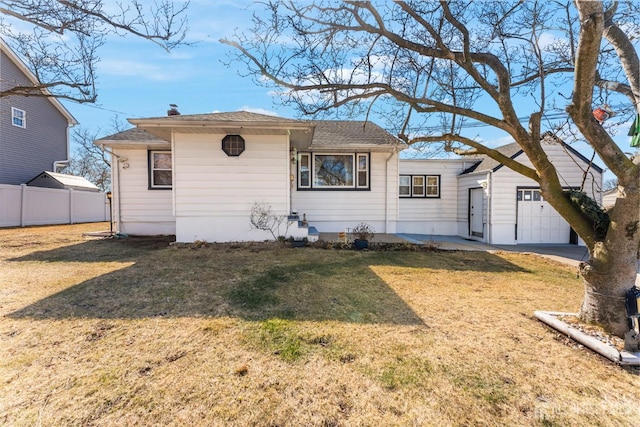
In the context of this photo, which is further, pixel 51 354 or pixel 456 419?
pixel 51 354

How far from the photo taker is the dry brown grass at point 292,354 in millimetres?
2096

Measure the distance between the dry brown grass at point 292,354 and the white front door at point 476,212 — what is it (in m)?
6.44

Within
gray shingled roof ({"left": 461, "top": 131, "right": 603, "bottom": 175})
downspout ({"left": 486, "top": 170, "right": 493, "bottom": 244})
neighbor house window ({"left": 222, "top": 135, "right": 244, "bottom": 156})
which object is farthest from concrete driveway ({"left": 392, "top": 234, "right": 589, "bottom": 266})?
neighbor house window ({"left": 222, "top": 135, "right": 244, "bottom": 156})

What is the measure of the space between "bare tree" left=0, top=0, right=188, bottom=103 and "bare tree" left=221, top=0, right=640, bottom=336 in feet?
8.47

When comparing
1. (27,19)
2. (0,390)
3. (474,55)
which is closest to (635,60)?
(474,55)

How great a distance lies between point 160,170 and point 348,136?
7046 millimetres

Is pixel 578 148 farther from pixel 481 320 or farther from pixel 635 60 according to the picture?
pixel 481 320

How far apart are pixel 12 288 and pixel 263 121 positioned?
589 cm

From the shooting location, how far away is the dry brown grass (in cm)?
210

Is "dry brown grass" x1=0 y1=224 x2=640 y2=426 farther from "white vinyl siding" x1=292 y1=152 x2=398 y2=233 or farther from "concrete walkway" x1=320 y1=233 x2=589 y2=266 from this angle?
"white vinyl siding" x1=292 y1=152 x2=398 y2=233

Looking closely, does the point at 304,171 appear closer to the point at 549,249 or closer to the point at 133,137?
the point at 133,137

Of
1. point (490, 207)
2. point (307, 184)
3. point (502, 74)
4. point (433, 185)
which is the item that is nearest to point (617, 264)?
point (502, 74)

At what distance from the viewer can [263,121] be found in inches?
314

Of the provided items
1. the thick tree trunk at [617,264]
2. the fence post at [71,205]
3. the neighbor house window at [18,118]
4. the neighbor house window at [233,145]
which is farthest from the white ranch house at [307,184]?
the neighbor house window at [18,118]
